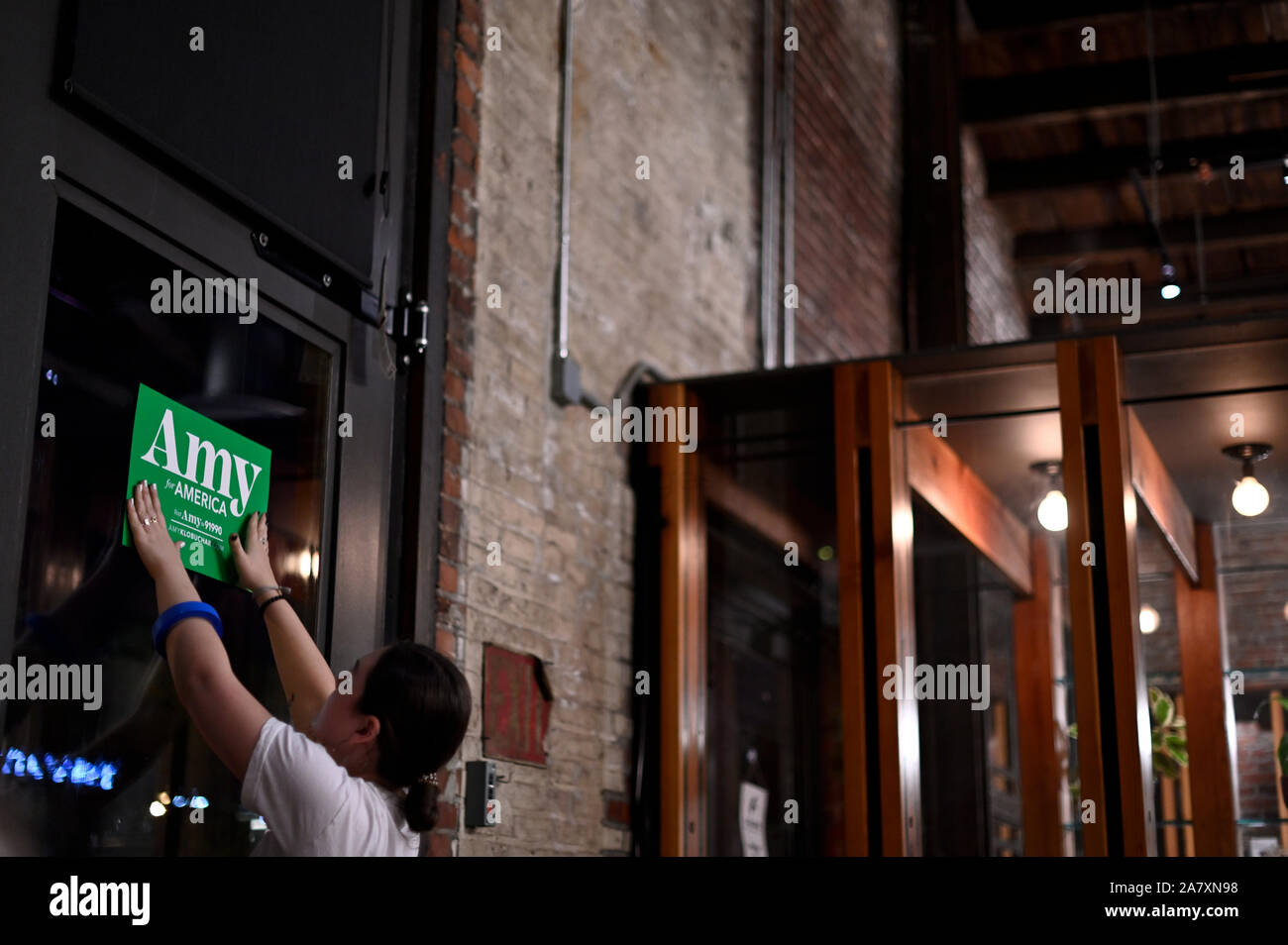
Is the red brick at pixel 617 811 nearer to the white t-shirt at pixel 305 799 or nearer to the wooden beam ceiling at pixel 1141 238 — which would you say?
the white t-shirt at pixel 305 799

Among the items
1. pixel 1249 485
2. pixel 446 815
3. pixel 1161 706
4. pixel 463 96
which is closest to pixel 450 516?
pixel 446 815

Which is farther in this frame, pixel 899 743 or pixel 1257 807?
pixel 1257 807

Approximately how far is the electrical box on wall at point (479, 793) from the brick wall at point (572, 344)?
5 centimetres

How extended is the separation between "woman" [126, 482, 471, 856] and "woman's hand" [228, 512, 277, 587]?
56 centimetres

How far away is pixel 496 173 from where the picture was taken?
3.69 m

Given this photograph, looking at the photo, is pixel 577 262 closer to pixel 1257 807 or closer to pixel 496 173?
pixel 496 173

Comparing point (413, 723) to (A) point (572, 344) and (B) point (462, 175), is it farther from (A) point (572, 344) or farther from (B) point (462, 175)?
(A) point (572, 344)

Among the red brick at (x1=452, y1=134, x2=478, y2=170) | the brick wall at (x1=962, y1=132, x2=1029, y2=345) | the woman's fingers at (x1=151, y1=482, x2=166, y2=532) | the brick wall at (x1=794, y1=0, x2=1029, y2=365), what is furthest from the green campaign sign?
the brick wall at (x1=962, y1=132, x2=1029, y2=345)

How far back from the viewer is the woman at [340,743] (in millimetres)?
1813

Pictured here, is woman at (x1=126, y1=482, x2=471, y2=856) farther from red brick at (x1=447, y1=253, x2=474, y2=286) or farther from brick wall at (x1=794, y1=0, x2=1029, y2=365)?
brick wall at (x1=794, y1=0, x2=1029, y2=365)

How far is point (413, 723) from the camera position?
6.38 feet

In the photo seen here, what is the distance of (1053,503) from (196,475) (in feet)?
8.06

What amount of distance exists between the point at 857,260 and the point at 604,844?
333cm
